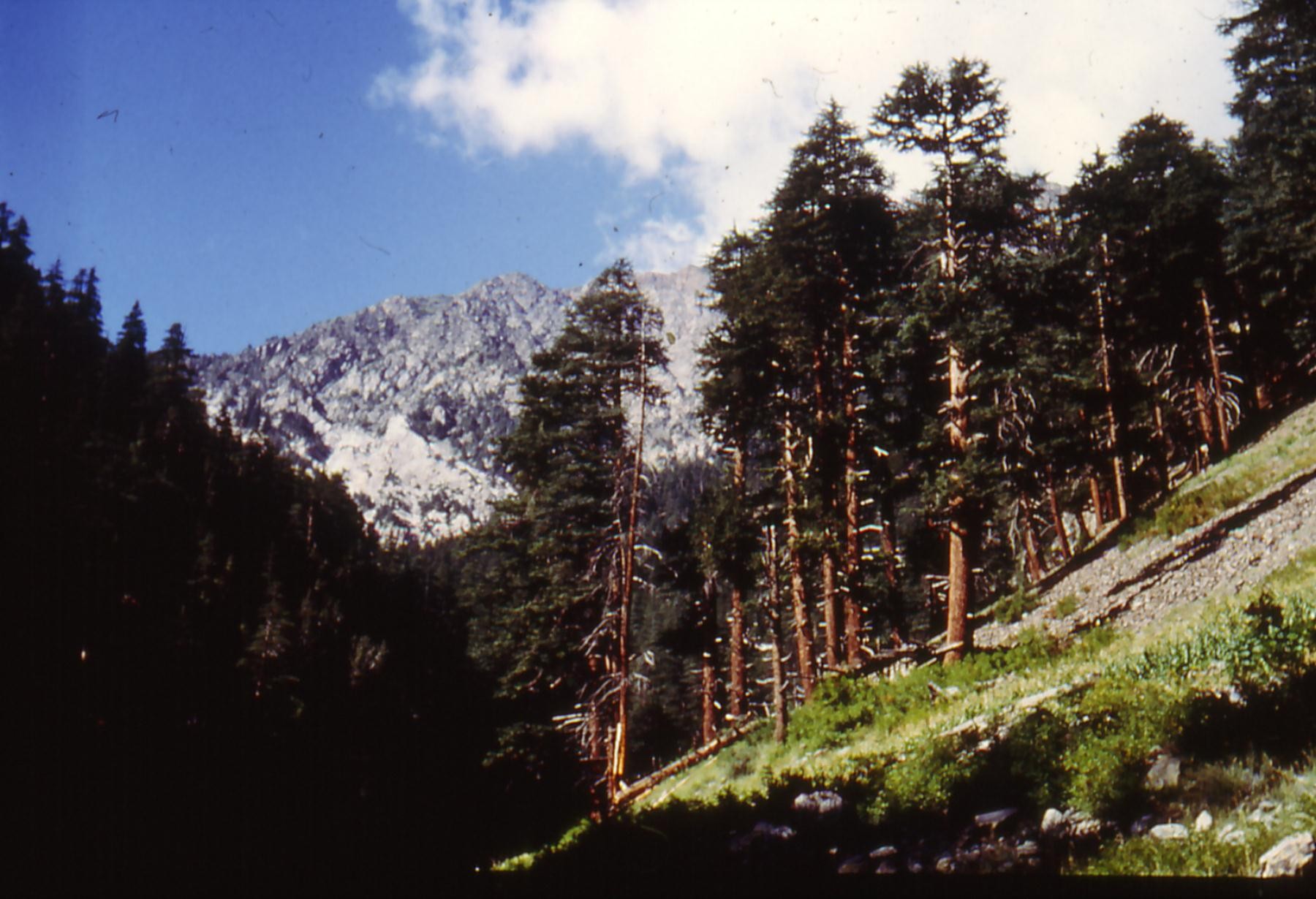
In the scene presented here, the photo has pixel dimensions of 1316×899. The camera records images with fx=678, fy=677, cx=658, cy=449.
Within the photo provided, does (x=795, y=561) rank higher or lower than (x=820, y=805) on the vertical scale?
higher

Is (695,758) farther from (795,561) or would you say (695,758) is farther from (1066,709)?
(1066,709)

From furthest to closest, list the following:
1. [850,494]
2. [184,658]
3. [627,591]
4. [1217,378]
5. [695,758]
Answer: [1217,378], [695,758], [850,494], [627,591], [184,658]

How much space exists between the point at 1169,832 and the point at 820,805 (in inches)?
169

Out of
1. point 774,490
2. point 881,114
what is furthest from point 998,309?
point 774,490

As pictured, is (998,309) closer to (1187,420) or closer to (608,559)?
(608,559)

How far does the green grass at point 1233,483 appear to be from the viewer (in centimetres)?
2083

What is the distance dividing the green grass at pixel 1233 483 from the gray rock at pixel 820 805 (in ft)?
57.9

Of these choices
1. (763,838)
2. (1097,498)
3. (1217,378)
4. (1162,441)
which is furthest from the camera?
(1097,498)

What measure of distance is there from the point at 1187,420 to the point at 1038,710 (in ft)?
109

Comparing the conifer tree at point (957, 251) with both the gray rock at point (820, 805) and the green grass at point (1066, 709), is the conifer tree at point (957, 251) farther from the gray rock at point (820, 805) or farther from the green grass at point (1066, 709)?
the gray rock at point (820, 805)

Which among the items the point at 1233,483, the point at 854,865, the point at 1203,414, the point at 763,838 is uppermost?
the point at 1203,414

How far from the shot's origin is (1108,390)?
94.1 ft

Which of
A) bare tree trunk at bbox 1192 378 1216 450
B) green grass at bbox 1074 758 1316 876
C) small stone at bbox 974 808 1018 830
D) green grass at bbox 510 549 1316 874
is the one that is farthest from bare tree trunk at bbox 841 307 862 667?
bare tree trunk at bbox 1192 378 1216 450

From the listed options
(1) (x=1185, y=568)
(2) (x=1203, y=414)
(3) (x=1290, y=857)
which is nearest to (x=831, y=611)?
(1) (x=1185, y=568)
